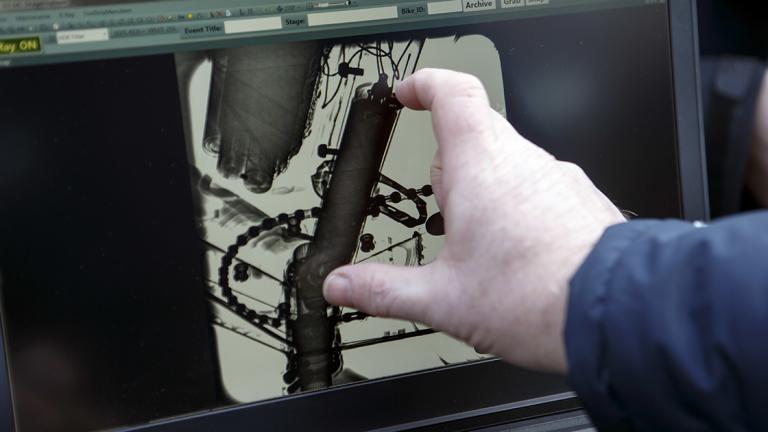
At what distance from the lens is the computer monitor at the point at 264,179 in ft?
1.80

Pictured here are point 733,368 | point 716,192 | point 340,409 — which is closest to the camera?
point 733,368

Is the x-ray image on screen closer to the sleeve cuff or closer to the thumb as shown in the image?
the thumb

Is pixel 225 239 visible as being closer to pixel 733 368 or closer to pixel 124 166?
pixel 124 166

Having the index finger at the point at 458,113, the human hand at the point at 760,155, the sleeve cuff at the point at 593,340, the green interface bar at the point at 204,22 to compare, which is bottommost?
the sleeve cuff at the point at 593,340

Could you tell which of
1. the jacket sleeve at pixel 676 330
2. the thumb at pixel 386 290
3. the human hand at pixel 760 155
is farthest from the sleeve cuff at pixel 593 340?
the human hand at pixel 760 155

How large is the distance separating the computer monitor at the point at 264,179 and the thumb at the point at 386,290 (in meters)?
0.08

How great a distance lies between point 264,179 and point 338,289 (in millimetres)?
116

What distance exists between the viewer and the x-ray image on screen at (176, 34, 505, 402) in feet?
1.90

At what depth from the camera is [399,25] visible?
0.60 m

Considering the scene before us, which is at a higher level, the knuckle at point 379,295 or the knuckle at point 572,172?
the knuckle at point 572,172

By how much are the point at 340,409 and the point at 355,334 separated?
0.07 metres

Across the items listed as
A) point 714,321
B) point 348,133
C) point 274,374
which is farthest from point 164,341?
point 714,321

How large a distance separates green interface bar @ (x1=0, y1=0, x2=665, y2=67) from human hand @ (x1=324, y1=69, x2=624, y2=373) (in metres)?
0.08

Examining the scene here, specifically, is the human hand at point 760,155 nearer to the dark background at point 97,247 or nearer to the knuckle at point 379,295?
the knuckle at point 379,295
